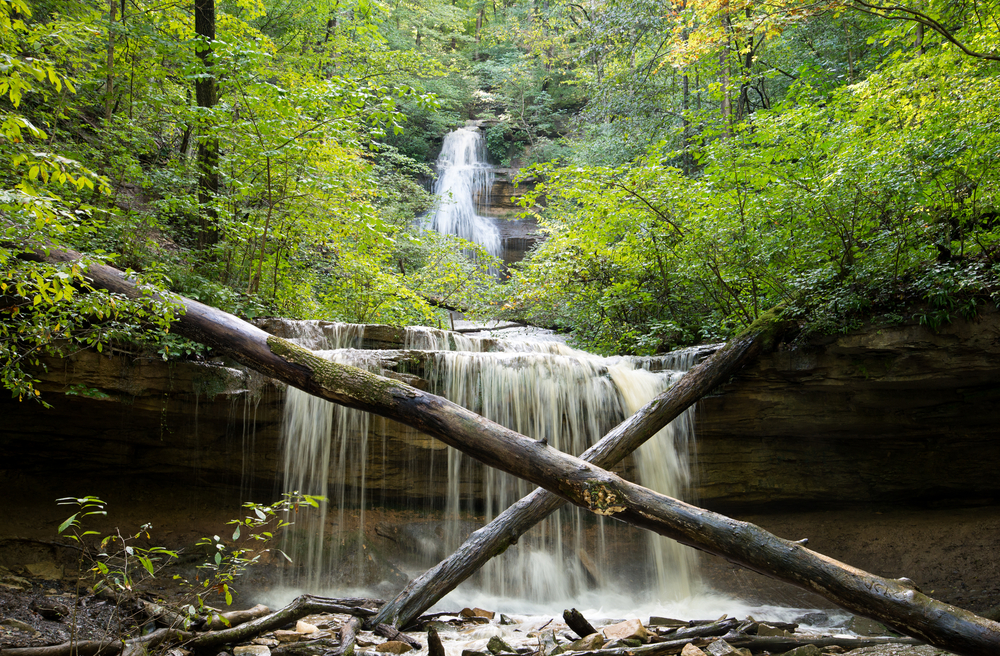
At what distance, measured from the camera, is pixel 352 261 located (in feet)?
32.5

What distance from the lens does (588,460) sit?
5.88 metres

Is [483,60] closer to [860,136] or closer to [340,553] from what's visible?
[860,136]

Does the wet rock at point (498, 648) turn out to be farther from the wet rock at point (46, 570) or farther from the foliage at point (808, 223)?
the foliage at point (808, 223)

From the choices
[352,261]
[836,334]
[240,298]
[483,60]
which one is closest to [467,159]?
[483,60]

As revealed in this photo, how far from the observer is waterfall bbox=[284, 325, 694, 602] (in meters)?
6.98

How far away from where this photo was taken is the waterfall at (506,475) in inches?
275

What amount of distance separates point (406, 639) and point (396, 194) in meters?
11.1

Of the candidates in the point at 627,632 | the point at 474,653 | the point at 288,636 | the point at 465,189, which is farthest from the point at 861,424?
the point at 465,189

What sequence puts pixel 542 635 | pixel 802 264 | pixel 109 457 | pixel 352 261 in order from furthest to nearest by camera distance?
pixel 352 261 → pixel 802 264 → pixel 109 457 → pixel 542 635

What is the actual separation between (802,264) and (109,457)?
9.70 metres

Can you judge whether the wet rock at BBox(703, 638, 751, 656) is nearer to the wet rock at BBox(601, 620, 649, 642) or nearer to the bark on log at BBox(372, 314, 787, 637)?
the wet rock at BBox(601, 620, 649, 642)

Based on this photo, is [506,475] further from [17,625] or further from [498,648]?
[17,625]

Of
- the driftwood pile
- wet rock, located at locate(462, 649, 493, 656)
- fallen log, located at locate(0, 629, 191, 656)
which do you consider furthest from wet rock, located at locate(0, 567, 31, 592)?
wet rock, located at locate(462, 649, 493, 656)

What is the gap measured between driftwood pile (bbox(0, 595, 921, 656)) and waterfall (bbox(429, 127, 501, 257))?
14874 mm
